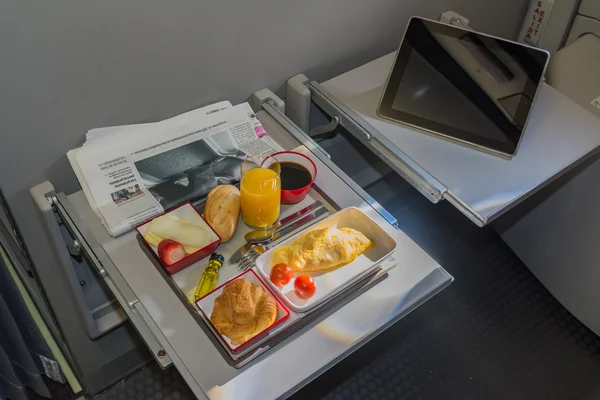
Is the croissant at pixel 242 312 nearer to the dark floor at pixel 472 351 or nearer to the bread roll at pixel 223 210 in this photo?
the bread roll at pixel 223 210

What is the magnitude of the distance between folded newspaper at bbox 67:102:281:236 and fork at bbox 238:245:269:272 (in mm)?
143

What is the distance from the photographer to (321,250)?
804 mm

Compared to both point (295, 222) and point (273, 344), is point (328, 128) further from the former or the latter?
point (273, 344)

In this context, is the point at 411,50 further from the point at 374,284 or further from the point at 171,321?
the point at 171,321

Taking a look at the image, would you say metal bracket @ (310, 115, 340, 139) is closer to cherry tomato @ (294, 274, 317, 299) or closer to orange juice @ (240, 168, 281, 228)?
orange juice @ (240, 168, 281, 228)

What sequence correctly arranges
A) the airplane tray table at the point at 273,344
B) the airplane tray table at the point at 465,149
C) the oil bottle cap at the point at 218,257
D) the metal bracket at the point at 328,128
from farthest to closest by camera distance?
the metal bracket at the point at 328,128, the airplane tray table at the point at 465,149, the oil bottle cap at the point at 218,257, the airplane tray table at the point at 273,344

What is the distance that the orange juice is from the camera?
0.84m

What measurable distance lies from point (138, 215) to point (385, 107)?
0.49 meters

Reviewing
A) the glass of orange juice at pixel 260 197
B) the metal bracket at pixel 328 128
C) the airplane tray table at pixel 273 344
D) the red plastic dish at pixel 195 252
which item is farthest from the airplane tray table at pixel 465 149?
the red plastic dish at pixel 195 252

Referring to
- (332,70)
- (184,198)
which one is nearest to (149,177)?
(184,198)

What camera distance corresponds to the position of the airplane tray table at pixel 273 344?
71 centimetres

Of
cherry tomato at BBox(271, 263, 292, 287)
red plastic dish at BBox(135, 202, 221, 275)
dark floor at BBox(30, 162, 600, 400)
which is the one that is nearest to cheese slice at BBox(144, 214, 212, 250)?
red plastic dish at BBox(135, 202, 221, 275)

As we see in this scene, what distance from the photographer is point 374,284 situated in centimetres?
81

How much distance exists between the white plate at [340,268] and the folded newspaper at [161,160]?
0.63 ft
